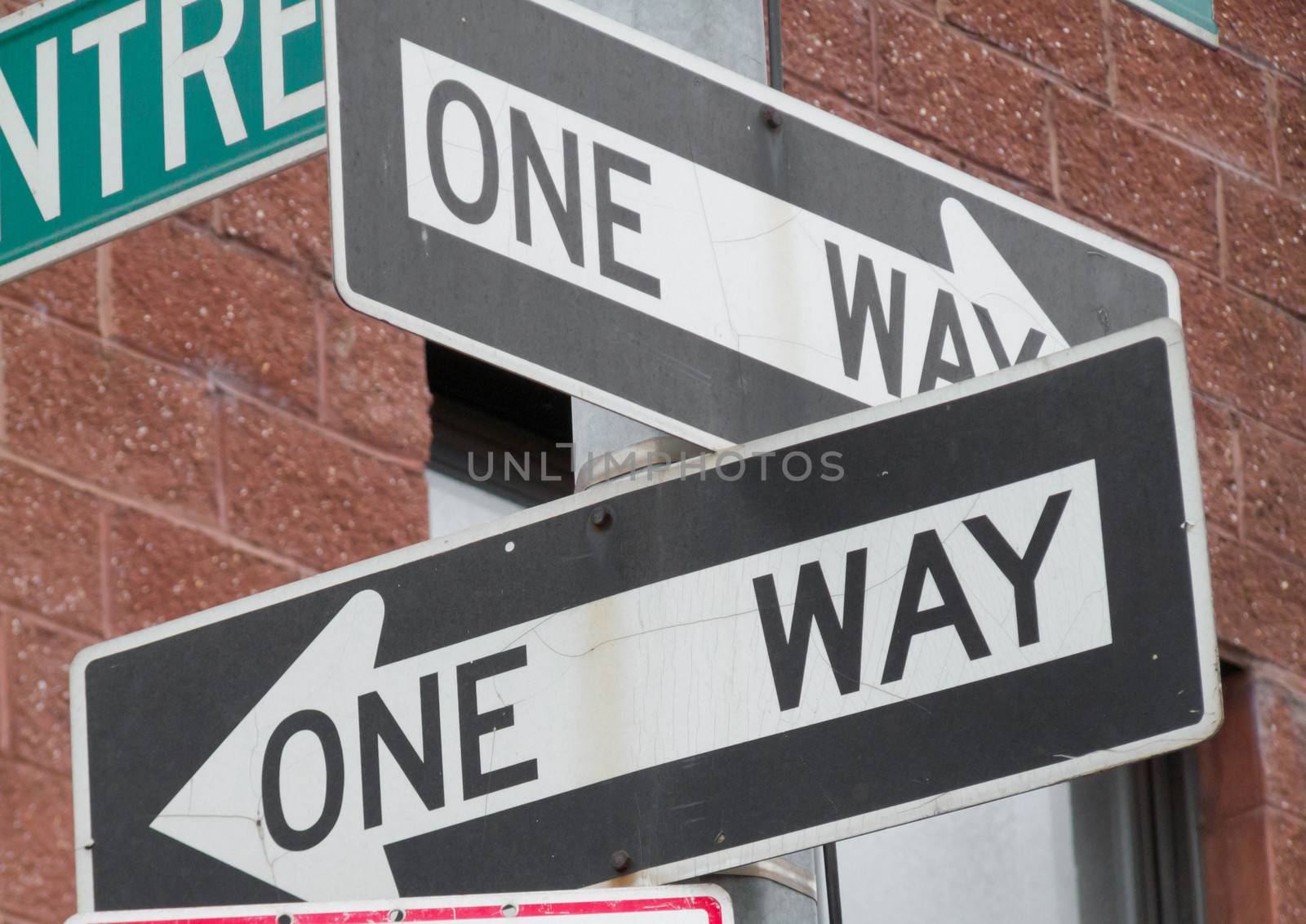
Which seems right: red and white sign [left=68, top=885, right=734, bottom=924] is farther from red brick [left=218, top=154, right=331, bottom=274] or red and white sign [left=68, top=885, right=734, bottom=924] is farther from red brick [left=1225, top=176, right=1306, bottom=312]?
red brick [left=1225, top=176, right=1306, bottom=312]

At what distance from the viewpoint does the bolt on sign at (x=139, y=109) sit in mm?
2658

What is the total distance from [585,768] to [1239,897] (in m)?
3.57

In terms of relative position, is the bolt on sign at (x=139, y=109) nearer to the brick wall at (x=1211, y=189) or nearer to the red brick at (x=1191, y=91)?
the brick wall at (x=1211, y=189)

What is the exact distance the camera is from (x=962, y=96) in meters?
5.50

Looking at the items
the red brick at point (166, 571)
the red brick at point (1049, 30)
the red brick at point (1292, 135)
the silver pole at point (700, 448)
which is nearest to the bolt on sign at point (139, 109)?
the silver pole at point (700, 448)

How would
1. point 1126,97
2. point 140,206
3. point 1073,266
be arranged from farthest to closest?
point 1126,97, point 140,206, point 1073,266

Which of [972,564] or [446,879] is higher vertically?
[972,564]

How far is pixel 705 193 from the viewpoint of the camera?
6.95 feet

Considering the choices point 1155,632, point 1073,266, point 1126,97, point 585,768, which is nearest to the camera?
point 1155,632

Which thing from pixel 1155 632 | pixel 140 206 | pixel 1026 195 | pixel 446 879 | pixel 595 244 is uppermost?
pixel 1026 195

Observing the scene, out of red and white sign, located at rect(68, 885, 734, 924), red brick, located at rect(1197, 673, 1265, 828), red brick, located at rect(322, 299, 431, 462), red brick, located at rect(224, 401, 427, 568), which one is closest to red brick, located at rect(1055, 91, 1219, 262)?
red brick, located at rect(1197, 673, 1265, 828)

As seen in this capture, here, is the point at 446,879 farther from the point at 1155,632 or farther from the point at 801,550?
the point at 1155,632

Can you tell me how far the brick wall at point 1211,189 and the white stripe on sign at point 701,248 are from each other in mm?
3045

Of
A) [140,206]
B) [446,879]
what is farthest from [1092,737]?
[140,206]
